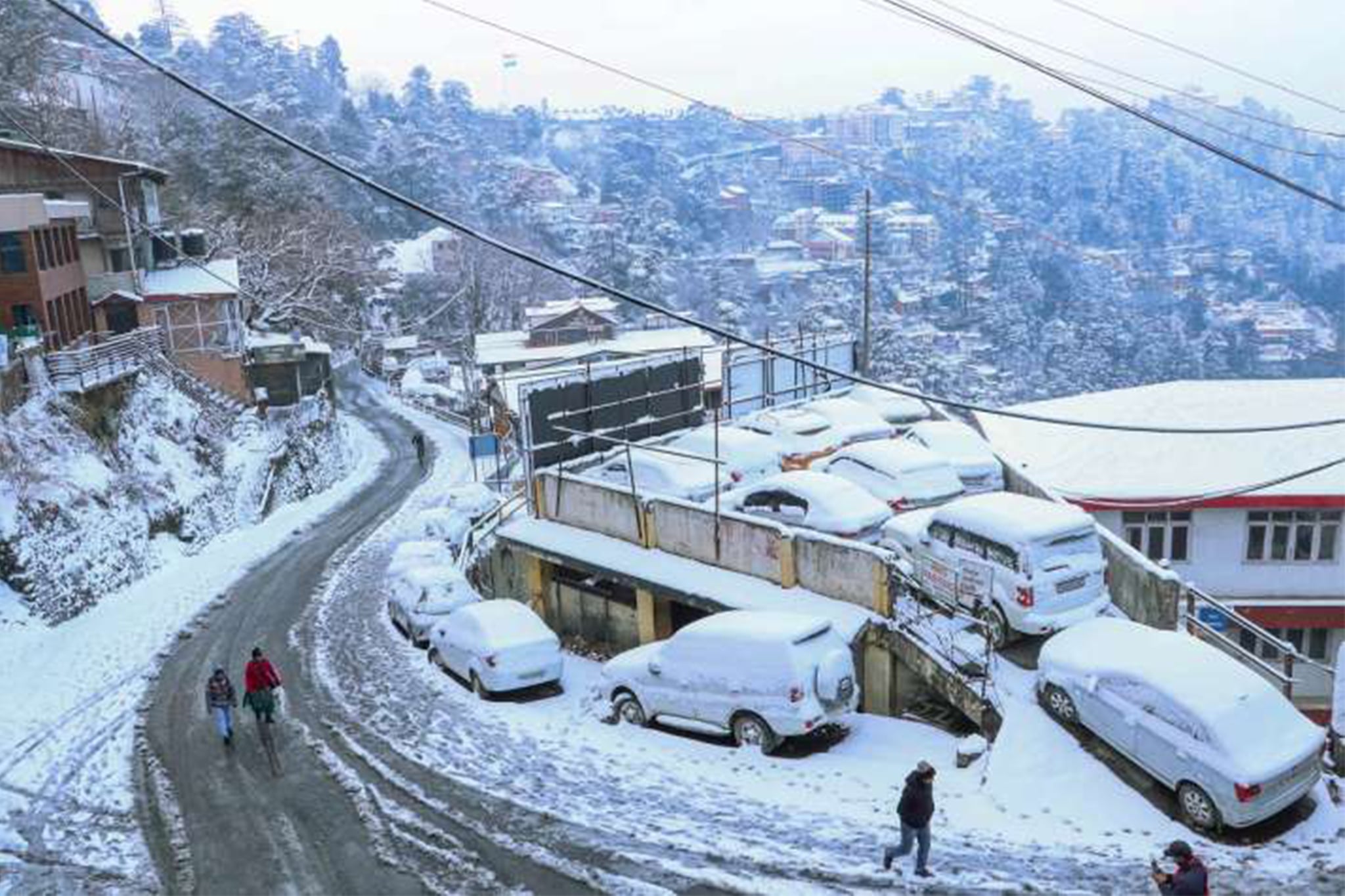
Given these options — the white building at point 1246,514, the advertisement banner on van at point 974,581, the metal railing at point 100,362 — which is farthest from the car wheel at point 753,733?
the metal railing at point 100,362

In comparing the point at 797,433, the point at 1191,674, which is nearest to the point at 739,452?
the point at 797,433

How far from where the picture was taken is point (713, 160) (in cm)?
18925

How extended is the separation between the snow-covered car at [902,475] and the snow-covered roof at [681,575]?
3.69 meters

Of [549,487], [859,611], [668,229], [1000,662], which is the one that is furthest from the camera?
[668,229]

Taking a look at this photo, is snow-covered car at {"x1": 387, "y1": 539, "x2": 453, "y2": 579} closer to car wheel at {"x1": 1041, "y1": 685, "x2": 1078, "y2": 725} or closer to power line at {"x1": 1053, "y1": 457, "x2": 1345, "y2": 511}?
car wheel at {"x1": 1041, "y1": 685, "x2": 1078, "y2": 725}

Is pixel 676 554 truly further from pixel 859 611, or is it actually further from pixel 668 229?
pixel 668 229

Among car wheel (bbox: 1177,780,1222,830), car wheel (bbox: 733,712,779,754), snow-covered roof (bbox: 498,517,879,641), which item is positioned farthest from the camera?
snow-covered roof (bbox: 498,517,879,641)

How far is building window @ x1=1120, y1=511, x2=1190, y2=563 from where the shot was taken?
22609 millimetres

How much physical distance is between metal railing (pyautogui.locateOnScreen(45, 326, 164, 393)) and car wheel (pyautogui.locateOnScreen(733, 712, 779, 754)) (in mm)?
21664

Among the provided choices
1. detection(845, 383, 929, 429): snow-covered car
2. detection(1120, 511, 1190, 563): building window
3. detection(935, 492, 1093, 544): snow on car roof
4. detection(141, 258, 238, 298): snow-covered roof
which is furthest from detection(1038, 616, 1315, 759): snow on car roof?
detection(141, 258, 238, 298): snow-covered roof

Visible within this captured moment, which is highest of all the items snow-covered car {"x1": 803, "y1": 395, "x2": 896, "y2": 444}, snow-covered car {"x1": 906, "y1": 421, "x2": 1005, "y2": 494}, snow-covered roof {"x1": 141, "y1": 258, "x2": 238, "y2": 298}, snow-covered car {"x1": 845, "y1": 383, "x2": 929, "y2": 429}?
snow-covered roof {"x1": 141, "y1": 258, "x2": 238, "y2": 298}

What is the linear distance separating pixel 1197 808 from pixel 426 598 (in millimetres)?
13875

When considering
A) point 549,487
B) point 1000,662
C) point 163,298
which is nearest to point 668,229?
point 163,298

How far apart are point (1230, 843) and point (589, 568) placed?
11493 mm
